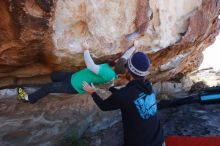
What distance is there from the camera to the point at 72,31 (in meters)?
4.62

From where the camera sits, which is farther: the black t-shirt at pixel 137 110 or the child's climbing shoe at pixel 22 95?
the child's climbing shoe at pixel 22 95

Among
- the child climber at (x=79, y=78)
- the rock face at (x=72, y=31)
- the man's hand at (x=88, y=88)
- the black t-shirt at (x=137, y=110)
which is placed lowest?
the black t-shirt at (x=137, y=110)

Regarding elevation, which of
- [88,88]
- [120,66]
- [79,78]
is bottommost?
[88,88]

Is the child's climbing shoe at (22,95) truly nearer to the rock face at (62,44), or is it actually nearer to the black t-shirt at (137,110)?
the rock face at (62,44)

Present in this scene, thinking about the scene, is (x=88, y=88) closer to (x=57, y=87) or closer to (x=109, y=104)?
(x=109, y=104)

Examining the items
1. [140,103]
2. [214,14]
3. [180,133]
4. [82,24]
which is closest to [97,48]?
[82,24]

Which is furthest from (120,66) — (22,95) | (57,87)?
(22,95)

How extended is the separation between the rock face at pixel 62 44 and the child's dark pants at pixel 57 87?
0.56 ft

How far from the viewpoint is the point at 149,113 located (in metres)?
4.13

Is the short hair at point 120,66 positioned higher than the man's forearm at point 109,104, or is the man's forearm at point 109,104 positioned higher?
the short hair at point 120,66

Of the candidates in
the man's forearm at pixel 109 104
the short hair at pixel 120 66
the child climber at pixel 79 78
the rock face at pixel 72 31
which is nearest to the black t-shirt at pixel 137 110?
the man's forearm at pixel 109 104

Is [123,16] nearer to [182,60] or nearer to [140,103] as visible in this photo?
[140,103]

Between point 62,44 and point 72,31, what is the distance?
0.21 meters

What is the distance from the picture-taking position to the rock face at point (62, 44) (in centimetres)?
415
